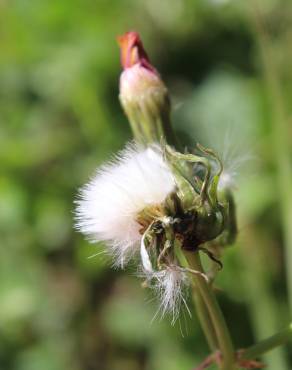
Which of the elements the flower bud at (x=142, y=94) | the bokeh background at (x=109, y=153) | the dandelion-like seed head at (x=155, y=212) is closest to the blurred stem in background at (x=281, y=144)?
the bokeh background at (x=109, y=153)

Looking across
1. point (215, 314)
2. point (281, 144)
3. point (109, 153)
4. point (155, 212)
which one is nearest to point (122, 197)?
point (155, 212)

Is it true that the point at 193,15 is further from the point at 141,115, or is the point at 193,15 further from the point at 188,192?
the point at 188,192

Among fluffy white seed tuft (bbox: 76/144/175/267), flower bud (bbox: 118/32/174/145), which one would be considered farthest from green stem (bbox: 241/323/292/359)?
flower bud (bbox: 118/32/174/145)

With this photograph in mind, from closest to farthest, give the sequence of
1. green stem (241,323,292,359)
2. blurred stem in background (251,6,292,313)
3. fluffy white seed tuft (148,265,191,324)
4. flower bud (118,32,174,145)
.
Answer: fluffy white seed tuft (148,265,191,324) < green stem (241,323,292,359) < flower bud (118,32,174,145) < blurred stem in background (251,6,292,313)

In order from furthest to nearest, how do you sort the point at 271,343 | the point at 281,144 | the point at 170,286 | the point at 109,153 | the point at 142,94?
the point at 109,153, the point at 281,144, the point at 142,94, the point at 271,343, the point at 170,286

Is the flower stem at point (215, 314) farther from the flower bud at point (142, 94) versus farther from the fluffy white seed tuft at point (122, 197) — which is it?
the flower bud at point (142, 94)

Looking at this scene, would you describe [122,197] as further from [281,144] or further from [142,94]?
[281,144]

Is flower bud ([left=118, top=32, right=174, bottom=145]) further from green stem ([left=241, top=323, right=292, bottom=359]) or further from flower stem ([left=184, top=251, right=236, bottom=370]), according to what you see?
green stem ([left=241, top=323, right=292, bottom=359])

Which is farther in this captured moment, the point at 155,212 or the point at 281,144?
the point at 281,144
